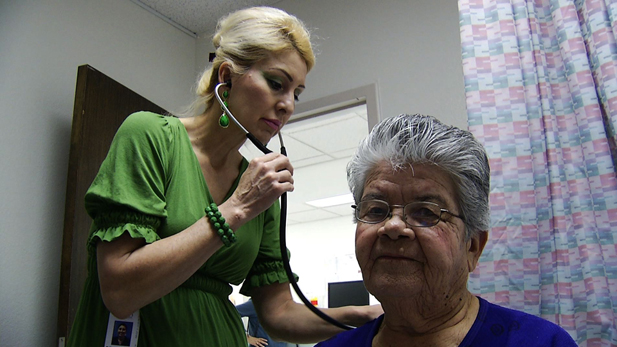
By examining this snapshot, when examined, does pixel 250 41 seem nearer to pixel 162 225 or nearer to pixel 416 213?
pixel 162 225

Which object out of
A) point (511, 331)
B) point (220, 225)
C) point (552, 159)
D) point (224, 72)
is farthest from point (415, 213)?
point (552, 159)

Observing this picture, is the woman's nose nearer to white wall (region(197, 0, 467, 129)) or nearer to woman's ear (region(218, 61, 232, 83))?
woman's ear (region(218, 61, 232, 83))

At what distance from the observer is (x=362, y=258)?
99cm

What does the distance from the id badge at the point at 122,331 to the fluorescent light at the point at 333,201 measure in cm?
536

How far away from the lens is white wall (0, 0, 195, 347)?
198 cm

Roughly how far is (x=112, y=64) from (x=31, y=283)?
1.11m

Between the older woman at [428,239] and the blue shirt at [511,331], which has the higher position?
the older woman at [428,239]

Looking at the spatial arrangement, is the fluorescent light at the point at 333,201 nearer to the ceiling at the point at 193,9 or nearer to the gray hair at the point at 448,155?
the ceiling at the point at 193,9

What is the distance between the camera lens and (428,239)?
93 cm

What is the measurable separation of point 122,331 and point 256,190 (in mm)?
392

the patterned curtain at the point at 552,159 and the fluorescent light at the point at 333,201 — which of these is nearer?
the patterned curtain at the point at 552,159

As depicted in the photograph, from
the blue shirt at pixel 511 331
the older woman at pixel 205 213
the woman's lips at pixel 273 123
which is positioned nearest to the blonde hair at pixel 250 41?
the older woman at pixel 205 213

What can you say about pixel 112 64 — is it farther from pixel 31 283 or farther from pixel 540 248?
pixel 540 248

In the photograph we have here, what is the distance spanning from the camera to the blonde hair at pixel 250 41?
125 cm
